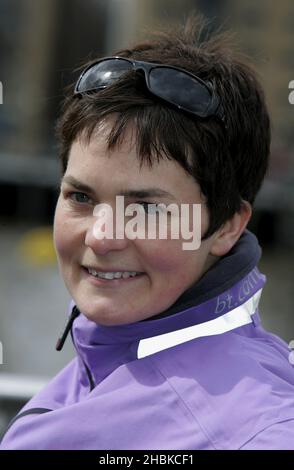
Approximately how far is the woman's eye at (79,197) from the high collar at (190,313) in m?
0.27

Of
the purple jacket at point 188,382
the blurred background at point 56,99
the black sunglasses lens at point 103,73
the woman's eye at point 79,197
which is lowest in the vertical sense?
the blurred background at point 56,99

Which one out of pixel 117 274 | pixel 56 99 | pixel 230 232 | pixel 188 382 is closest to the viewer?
pixel 188 382

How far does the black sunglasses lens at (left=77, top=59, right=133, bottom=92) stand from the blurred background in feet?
20.4

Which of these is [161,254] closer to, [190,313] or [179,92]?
[190,313]

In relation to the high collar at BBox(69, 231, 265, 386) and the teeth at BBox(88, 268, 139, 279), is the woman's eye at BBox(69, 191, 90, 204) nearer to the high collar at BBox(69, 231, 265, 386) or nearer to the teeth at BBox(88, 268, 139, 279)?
the teeth at BBox(88, 268, 139, 279)

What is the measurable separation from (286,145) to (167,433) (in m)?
8.86

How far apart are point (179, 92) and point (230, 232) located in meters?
0.34

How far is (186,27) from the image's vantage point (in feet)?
5.97

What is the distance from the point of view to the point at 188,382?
1.41 m

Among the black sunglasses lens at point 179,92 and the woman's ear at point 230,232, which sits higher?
the black sunglasses lens at point 179,92

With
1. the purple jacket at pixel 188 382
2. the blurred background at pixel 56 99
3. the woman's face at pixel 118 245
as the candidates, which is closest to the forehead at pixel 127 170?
the woman's face at pixel 118 245

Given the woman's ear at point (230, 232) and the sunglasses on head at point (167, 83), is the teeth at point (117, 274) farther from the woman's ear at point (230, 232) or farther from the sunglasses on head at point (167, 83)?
the sunglasses on head at point (167, 83)

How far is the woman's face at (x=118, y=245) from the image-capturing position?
144cm

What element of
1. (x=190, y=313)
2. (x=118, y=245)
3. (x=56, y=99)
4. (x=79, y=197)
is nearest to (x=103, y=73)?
(x=79, y=197)
